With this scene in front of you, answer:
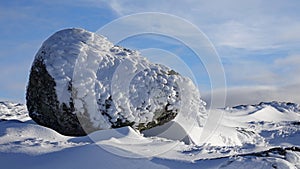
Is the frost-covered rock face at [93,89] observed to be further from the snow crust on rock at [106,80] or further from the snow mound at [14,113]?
the snow mound at [14,113]

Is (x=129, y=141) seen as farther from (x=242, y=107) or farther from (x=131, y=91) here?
(x=242, y=107)

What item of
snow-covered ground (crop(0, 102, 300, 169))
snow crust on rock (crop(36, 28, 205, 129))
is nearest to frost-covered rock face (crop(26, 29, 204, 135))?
snow crust on rock (crop(36, 28, 205, 129))

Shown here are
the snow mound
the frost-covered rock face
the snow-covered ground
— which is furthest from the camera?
the snow mound

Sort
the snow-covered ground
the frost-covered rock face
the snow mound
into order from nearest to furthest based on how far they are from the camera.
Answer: the snow-covered ground → the frost-covered rock face → the snow mound

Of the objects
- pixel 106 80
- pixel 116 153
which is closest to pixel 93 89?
pixel 106 80

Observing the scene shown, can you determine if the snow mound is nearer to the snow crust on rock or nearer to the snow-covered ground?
the snow crust on rock

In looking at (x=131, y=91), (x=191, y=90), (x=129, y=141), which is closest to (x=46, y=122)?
(x=131, y=91)

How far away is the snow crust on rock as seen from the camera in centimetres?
830

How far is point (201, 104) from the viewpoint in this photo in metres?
9.85

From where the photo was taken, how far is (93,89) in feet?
27.3

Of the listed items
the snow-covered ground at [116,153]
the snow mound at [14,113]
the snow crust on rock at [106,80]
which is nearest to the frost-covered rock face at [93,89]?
the snow crust on rock at [106,80]

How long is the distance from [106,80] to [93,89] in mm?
348

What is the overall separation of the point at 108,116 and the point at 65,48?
1637 millimetres

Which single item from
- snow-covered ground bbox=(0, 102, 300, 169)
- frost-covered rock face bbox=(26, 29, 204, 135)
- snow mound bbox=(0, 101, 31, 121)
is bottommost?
snow-covered ground bbox=(0, 102, 300, 169)
